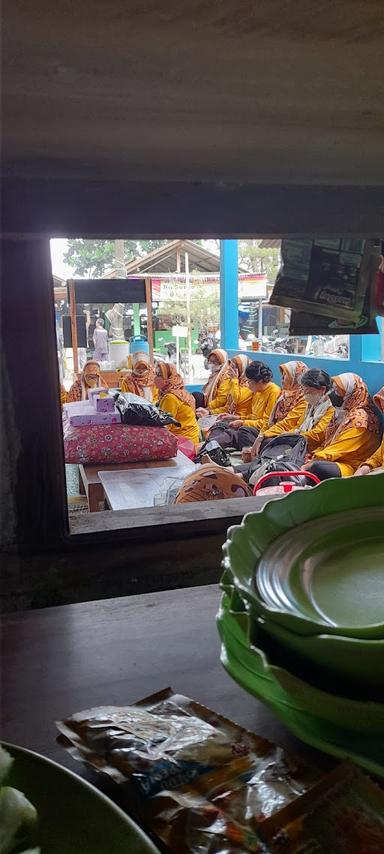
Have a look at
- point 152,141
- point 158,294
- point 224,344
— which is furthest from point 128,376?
point 158,294

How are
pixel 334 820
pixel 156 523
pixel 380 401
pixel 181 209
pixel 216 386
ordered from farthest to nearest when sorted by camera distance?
pixel 216 386 < pixel 380 401 < pixel 156 523 < pixel 181 209 < pixel 334 820

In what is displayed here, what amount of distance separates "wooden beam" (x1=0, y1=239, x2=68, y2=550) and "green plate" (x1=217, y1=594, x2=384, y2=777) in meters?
0.70

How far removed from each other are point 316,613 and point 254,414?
6.30 m

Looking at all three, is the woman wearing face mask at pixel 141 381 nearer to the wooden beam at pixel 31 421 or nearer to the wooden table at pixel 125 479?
the wooden table at pixel 125 479

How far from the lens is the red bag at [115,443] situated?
Result: 15.3 ft

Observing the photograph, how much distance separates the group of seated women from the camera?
428 cm

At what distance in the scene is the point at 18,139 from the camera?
22.9 inches

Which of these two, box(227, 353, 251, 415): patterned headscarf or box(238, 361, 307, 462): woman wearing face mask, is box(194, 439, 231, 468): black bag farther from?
box(227, 353, 251, 415): patterned headscarf

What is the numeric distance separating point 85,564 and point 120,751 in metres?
0.74

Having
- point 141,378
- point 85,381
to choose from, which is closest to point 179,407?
point 141,378

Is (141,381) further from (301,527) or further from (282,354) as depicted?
(301,527)

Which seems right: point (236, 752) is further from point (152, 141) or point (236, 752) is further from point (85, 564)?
point (85, 564)

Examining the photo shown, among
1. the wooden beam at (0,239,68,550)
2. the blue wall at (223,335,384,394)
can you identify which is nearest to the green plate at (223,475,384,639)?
the wooden beam at (0,239,68,550)

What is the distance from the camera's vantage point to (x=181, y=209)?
0.84 m
